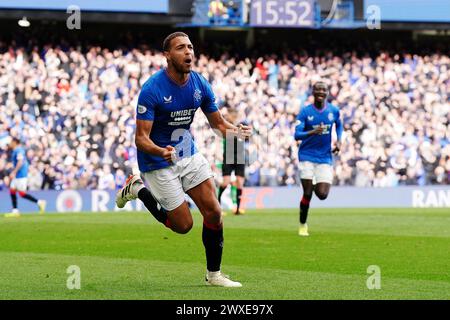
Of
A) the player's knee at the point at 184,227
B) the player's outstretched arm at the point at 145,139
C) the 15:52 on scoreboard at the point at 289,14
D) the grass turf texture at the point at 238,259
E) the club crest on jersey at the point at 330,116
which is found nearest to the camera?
the grass turf texture at the point at 238,259

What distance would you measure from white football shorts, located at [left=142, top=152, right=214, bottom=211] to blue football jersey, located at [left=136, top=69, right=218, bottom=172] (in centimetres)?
8

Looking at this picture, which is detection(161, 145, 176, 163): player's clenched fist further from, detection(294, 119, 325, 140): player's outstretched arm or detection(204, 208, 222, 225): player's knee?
detection(294, 119, 325, 140): player's outstretched arm

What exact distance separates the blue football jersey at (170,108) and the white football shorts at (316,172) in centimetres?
766

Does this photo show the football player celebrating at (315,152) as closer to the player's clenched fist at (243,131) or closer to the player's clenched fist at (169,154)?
the player's clenched fist at (243,131)

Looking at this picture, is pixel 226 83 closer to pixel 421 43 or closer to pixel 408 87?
pixel 408 87

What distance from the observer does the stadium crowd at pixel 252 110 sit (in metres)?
30.1

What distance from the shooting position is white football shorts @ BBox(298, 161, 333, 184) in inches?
690

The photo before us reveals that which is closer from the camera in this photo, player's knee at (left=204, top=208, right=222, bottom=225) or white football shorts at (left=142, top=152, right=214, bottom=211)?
player's knee at (left=204, top=208, right=222, bottom=225)

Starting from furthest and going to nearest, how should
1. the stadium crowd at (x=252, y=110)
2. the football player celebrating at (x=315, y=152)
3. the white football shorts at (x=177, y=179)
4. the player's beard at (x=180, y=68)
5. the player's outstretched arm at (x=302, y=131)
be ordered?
the stadium crowd at (x=252, y=110)
the football player celebrating at (x=315, y=152)
the player's outstretched arm at (x=302, y=131)
the white football shorts at (x=177, y=179)
the player's beard at (x=180, y=68)

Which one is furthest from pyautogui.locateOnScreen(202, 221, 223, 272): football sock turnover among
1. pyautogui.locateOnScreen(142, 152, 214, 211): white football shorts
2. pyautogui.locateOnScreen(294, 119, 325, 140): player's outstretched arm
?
Result: pyautogui.locateOnScreen(294, 119, 325, 140): player's outstretched arm

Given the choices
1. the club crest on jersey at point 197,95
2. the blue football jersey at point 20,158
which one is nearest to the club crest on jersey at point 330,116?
the club crest on jersey at point 197,95

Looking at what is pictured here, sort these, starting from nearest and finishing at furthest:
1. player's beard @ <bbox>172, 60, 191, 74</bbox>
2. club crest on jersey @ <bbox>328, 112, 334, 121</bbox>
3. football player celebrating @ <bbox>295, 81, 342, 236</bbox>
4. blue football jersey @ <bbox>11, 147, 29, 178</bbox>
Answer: player's beard @ <bbox>172, 60, 191, 74</bbox> → football player celebrating @ <bbox>295, 81, 342, 236</bbox> → club crest on jersey @ <bbox>328, 112, 334, 121</bbox> → blue football jersey @ <bbox>11, 147, 29, 178</bbox>

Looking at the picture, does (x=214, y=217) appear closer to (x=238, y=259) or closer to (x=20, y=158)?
(x=238, y=259)
